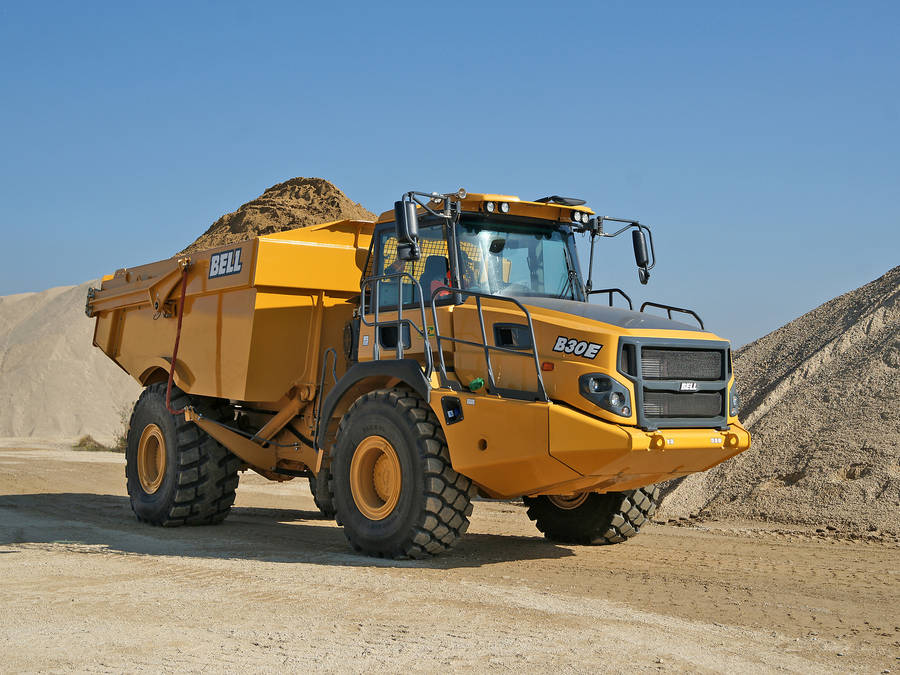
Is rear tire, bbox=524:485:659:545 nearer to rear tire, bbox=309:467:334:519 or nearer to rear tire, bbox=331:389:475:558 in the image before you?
rear tire, bbox=331:389:475:558

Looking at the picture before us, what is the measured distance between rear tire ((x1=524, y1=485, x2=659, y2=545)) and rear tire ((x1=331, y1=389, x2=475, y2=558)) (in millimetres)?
1731

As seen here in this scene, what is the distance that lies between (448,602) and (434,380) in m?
2.05

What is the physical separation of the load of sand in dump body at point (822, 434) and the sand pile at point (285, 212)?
992 centimetres

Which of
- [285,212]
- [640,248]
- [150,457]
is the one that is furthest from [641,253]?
→ [285,212]

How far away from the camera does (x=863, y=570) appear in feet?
26.2

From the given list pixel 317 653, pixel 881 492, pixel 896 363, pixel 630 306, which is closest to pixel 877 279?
pixel 896 363

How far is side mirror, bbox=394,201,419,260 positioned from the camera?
25.1 ft

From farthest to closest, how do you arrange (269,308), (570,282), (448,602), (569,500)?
(269,308) < (569,500) < (570,282) < (448,602)

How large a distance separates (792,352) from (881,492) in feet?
→ 16.4

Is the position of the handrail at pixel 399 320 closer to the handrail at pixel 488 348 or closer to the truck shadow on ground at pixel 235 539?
the handrail at pixel 488 348

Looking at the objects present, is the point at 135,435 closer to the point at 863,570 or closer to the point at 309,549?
the point at 309,549

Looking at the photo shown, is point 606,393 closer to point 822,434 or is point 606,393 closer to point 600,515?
point 600,515

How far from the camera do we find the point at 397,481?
26.5 feet

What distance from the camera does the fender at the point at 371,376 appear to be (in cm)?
800
